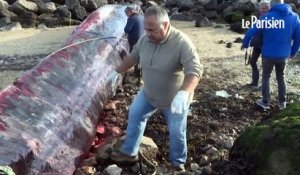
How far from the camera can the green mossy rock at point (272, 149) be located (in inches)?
151

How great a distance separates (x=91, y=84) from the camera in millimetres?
6434

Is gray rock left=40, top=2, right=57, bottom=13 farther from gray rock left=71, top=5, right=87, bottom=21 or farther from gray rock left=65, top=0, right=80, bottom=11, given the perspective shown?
gray rock left=71, top=5, right=87, bottom=21

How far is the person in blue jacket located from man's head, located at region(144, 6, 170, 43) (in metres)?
2.56

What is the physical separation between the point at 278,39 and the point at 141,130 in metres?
2.70

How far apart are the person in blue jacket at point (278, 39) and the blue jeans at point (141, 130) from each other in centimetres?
234

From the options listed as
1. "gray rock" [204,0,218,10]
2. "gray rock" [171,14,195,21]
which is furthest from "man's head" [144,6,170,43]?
"gray rock" [204,0,218,10]

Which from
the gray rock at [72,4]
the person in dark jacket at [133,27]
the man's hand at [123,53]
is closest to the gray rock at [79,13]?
the gray rock at [72,4]

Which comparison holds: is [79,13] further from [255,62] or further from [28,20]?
[255,62]

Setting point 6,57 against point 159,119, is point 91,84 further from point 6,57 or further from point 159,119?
point 6,57


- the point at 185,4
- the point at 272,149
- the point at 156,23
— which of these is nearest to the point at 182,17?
the point at 185,4

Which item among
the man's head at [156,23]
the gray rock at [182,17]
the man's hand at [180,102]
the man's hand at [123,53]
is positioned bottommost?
the gray rock at [182,17]

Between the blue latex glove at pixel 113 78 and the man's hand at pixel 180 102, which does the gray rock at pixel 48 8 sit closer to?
the blue latex glove at pixel 113 78

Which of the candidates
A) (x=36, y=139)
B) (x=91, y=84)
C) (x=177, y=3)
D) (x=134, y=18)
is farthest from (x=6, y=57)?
(x=177, y=3)

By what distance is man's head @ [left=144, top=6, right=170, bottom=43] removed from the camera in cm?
456
